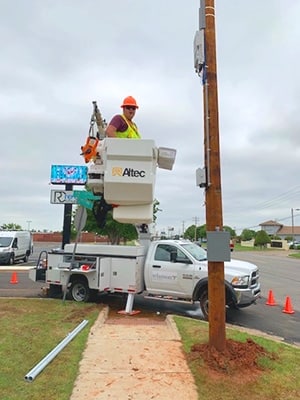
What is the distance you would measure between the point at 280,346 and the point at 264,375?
1616mm

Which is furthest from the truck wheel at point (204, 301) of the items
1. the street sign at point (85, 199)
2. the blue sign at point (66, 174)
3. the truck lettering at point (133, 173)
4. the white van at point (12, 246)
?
the white van at point (12, 246)

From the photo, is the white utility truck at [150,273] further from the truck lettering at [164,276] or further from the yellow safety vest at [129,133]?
the yellow safety vest at [129,133]

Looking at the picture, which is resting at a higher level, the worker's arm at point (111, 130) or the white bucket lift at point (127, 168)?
the worker's arm at point (111, 130)

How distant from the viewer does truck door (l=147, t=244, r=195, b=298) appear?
987 centimetres

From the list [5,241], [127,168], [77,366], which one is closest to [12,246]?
[5,241]

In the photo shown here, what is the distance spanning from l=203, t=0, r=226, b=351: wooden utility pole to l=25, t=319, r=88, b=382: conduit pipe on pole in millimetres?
2280

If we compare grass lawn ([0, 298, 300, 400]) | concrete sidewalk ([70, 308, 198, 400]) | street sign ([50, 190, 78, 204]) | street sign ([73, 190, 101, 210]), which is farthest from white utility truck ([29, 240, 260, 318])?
street sign ([50, 190, 78, 204])

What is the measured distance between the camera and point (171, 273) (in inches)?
396

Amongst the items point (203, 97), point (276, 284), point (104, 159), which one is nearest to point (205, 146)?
point (203, 97)

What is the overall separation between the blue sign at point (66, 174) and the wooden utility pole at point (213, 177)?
17087mm

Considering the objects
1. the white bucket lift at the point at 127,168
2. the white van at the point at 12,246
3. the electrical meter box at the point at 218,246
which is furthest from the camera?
the white van at the point at 12,246

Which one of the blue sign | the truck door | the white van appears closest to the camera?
the truck door

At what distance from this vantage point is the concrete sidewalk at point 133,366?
4.73 meters

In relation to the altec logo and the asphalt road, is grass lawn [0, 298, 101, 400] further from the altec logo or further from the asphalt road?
the altec logo
